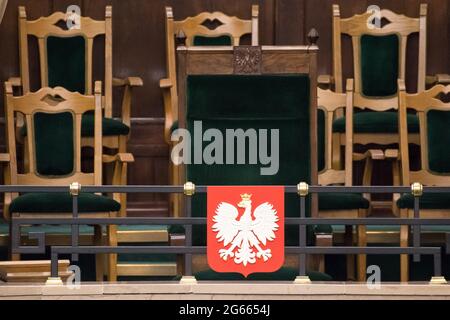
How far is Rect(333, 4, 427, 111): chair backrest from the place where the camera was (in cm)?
681

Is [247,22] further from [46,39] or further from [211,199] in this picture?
[211,199]

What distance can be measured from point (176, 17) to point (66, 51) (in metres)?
0.70

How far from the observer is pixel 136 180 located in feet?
22.8

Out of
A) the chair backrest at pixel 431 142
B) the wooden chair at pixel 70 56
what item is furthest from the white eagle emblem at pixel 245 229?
the wooden chair at pixel 70 56

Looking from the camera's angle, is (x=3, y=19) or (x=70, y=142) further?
(x=3, y=19)

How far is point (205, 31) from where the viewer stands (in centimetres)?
697

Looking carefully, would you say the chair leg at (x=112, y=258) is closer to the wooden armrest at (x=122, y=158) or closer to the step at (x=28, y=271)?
the wooden armrest at (x=122, y=158)

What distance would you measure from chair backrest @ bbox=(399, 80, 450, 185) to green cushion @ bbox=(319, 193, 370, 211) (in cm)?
23

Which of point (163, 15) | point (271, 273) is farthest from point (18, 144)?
point (271, 273)

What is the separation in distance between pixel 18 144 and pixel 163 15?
1.12 metres

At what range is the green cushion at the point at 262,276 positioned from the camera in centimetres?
491

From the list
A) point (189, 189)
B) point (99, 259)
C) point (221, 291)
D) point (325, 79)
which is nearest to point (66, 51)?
point (325, 79)

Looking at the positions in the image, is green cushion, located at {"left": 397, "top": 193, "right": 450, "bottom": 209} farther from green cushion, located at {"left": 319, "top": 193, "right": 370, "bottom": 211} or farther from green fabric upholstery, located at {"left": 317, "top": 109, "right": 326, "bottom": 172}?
green fabric upholstery, located at {"left": 317, "top": 109, "right": 326, "bottom": 172}
